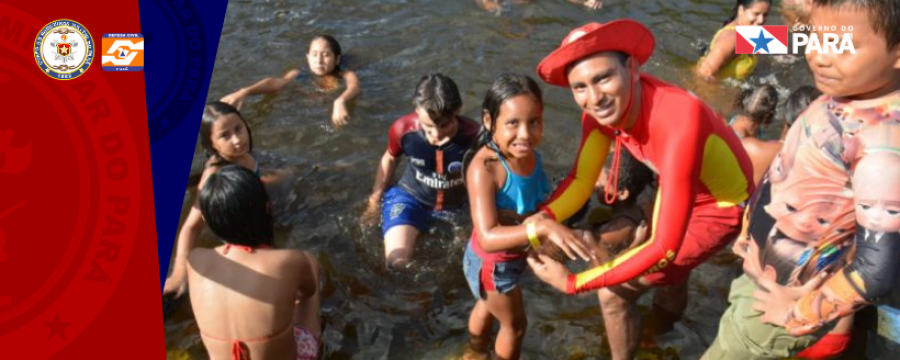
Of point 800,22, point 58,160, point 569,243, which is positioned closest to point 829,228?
point 569,243

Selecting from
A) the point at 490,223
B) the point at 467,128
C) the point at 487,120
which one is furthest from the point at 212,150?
the point at 490,223

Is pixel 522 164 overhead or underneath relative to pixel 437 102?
underneath

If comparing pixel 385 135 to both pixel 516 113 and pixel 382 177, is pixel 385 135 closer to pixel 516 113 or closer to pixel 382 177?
pixel 382 177

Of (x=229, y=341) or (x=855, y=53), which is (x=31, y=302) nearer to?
(x=229, y=341)

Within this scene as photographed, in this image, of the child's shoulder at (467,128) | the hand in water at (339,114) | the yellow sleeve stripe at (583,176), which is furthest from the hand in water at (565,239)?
the hand in water at (339,114)

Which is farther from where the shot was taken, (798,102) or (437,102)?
(798,102)

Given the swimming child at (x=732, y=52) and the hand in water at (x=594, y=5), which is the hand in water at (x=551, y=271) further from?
the hand in water at (x=594, y=5)

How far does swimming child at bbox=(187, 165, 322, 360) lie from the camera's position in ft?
9.89

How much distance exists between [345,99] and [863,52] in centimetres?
498

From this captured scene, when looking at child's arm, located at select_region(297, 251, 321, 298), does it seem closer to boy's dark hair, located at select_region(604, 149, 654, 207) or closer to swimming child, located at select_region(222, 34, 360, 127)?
boy's dark hair, located at select_region(604, 149, 654, 207)

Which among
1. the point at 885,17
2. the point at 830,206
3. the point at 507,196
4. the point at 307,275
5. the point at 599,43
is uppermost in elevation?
the point at 885,17

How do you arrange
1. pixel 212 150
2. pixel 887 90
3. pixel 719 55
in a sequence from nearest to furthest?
pixel 887 90 → pixel 212 150 → pixel 719 55

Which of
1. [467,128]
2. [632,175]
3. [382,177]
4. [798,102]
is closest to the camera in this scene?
[632,175]

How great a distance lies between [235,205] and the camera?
2980 mm
